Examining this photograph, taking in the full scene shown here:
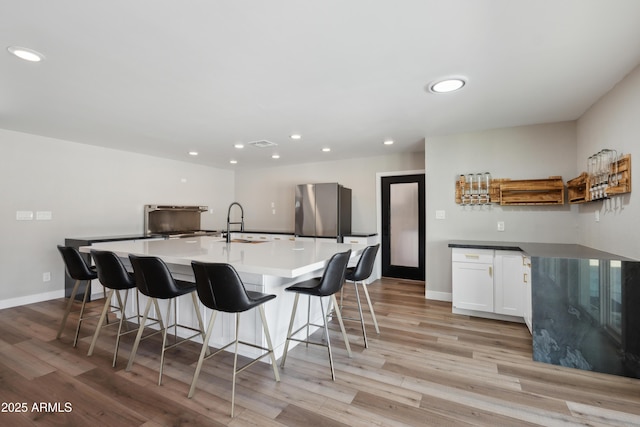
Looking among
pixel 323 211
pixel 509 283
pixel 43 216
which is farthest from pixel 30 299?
pixel 509 283

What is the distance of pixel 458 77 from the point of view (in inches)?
92.7

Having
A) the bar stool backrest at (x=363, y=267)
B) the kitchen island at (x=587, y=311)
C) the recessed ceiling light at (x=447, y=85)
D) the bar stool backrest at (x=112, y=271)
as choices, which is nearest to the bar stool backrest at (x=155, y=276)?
the bar stool backrest at (x=112, y=271)

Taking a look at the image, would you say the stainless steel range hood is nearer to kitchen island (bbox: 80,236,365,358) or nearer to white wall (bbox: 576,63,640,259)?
kitchen island (bbox: 80,236,365,358)

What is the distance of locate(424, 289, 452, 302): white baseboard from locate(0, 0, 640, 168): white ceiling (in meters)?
2.22

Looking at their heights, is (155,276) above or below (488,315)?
above

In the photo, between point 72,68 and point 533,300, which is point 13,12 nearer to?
point 72,68

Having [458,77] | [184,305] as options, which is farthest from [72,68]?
[458,77]

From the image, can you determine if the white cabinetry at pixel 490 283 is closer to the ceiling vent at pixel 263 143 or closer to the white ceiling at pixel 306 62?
the white ceiling at pixel 306 62

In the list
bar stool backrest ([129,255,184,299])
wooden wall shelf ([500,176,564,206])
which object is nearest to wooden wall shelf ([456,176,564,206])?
wooden wall shelf ([500,176,564,206])

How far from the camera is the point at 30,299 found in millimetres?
3994

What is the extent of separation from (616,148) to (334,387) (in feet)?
9.73

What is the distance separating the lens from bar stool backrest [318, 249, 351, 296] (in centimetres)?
207

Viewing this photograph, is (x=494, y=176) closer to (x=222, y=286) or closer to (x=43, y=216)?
(x=222, y=286)

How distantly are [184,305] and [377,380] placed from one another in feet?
6.08
